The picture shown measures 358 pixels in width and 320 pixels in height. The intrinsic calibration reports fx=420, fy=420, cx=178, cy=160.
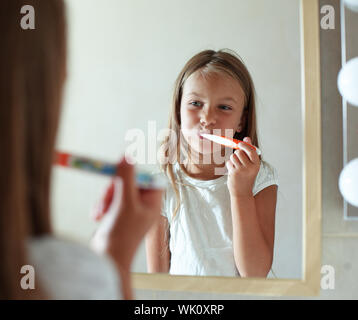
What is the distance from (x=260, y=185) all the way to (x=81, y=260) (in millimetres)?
455

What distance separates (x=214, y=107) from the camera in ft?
2.48

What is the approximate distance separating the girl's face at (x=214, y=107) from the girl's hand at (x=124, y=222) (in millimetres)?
339

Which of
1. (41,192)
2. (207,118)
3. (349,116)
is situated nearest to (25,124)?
(41,192)

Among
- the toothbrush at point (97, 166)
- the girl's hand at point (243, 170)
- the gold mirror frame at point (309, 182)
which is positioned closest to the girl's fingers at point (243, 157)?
the girl's hand at point (243, 170)

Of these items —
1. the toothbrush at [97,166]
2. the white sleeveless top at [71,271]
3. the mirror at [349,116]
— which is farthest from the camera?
the mirror at [349,116]

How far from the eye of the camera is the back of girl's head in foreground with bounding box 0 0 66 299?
364mm

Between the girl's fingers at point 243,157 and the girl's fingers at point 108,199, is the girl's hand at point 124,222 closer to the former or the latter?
the girl's fingers at point 108,199

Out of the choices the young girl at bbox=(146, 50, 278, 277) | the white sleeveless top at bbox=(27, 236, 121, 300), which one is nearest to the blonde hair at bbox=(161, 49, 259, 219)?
the young girl at bbox=(146, 50, 278, 277)

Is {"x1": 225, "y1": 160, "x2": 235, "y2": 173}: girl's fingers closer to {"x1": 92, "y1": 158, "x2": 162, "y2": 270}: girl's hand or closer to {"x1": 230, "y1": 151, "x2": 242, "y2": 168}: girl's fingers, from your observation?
{"x1": 230, "y1": 151, "x2": 242, "y2": 168}: girl's fingers

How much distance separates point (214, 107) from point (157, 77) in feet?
0.43

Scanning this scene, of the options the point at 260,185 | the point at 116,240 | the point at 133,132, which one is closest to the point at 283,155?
the point at 260,185

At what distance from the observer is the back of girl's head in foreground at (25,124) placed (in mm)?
364

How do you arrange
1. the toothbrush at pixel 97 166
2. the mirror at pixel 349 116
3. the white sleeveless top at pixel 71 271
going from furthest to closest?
1. the mirror at pixel 349 116
2. the toothbrush at pixel 97 166
3. the white sleeveless top at pixel 71 271

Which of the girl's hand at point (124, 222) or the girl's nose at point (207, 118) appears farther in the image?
the girl's nose at point (207, 118)
